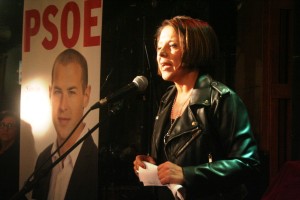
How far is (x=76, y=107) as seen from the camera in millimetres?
3746

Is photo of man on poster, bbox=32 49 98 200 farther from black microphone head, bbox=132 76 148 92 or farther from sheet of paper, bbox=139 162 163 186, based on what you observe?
sheet of paper, bbox=139 162 163 186

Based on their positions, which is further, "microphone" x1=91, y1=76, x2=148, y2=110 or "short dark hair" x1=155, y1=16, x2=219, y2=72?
"microphone" x1=91, y1=76, x2=148, y2=110

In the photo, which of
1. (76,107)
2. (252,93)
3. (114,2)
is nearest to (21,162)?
(76,107)

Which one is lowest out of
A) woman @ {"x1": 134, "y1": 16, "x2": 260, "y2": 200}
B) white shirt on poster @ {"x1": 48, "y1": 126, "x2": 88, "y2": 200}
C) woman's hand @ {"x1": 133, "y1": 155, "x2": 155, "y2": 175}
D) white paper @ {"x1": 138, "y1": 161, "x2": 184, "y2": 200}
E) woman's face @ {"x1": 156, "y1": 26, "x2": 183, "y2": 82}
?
white shirt on poster @ {"x1": 48, "y1": 126, "x2": 88, "y2": 200}

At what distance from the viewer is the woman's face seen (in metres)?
2.16

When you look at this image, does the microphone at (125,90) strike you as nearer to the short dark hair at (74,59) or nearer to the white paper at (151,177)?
the white paper at (151,177)

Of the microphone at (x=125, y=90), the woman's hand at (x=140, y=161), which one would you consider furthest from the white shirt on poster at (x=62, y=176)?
the woman's hand at (x=140, y=161)

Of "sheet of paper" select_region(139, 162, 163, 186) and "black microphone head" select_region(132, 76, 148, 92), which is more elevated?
"black microphone head" select_region(132, 76, 148, 92)

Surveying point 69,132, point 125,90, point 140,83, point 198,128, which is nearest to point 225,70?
point 69,132

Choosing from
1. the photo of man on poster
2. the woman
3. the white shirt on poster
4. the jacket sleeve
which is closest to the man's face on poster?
the photo of man on poster

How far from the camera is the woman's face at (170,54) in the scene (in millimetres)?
2164

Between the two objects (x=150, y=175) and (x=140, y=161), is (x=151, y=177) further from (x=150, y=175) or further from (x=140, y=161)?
(x=140, y=161)

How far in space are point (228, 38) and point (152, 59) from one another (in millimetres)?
934

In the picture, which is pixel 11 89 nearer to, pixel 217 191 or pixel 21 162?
pixel 21 162
